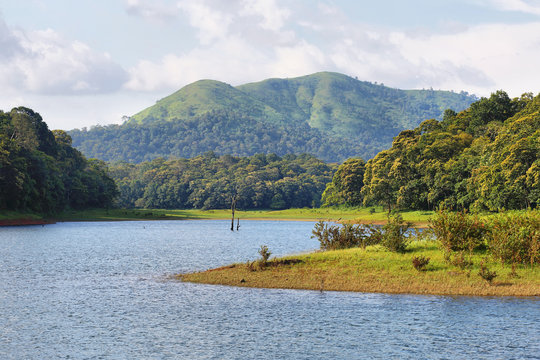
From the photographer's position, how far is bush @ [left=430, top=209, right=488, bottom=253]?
4519 centimetres

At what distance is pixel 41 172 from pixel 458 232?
115 meters

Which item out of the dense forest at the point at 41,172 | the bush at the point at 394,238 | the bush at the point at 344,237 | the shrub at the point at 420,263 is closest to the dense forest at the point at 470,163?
the bush at the point at 344,237

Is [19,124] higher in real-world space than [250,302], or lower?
higher

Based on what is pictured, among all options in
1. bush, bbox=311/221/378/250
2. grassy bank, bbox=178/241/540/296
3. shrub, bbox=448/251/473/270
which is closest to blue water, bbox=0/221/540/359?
grassy bank, bbox=178/241/540/296

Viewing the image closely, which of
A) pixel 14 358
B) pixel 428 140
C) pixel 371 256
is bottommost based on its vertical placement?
pixel 14 358

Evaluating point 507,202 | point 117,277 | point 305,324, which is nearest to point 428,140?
point 507,202

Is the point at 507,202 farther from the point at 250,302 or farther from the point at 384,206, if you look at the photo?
the point at 250,302

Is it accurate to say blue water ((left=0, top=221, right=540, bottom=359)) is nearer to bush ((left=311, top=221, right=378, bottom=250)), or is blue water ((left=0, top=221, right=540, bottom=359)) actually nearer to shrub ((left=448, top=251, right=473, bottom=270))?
shrub ((left=448, top=251, right=473, bottom=270))

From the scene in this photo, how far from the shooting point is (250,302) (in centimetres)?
3784

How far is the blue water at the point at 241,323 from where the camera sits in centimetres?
2694

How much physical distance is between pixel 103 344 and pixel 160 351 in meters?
3.29

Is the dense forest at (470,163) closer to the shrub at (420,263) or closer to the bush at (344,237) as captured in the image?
the bush at (344,237)

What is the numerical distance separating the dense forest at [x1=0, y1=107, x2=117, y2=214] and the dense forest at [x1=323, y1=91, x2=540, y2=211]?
83.4 meters

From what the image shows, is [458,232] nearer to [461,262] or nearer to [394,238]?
[461,262]
